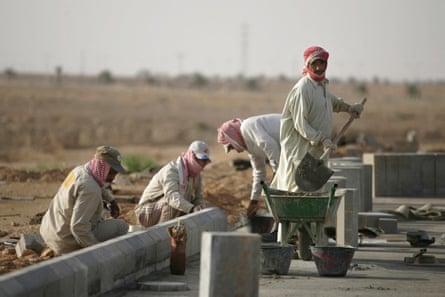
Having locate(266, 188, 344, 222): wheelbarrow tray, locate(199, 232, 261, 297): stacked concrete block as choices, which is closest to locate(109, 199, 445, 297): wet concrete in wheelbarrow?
locate(266, 188, 344, 222): wheelbarrow tray

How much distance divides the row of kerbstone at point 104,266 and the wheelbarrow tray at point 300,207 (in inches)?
43.2

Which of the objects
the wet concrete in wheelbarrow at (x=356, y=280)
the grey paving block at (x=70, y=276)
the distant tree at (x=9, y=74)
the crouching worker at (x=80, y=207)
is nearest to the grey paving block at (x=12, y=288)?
the grey paving block at (x=70, y=276)

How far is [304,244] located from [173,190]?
1.86m

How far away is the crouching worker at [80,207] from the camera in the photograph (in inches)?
447

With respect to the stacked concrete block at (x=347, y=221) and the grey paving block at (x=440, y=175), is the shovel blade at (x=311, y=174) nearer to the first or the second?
the stacked concrete block at (x=347, y=221)

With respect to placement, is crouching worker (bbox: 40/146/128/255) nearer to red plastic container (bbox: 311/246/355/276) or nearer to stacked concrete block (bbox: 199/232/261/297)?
→ red plastic container (bbox: 311/246/355/276)

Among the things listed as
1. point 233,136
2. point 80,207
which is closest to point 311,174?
point 233,136

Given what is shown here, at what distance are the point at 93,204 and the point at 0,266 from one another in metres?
1.02

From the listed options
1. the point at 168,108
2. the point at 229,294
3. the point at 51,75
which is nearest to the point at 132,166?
the point at 229,294

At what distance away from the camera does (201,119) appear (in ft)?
271

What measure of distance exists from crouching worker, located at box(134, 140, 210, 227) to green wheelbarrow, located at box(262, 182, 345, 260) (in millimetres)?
1645

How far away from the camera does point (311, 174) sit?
12.8 metres

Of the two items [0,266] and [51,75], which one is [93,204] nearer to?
[0,266]

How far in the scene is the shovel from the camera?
12.8 metres
